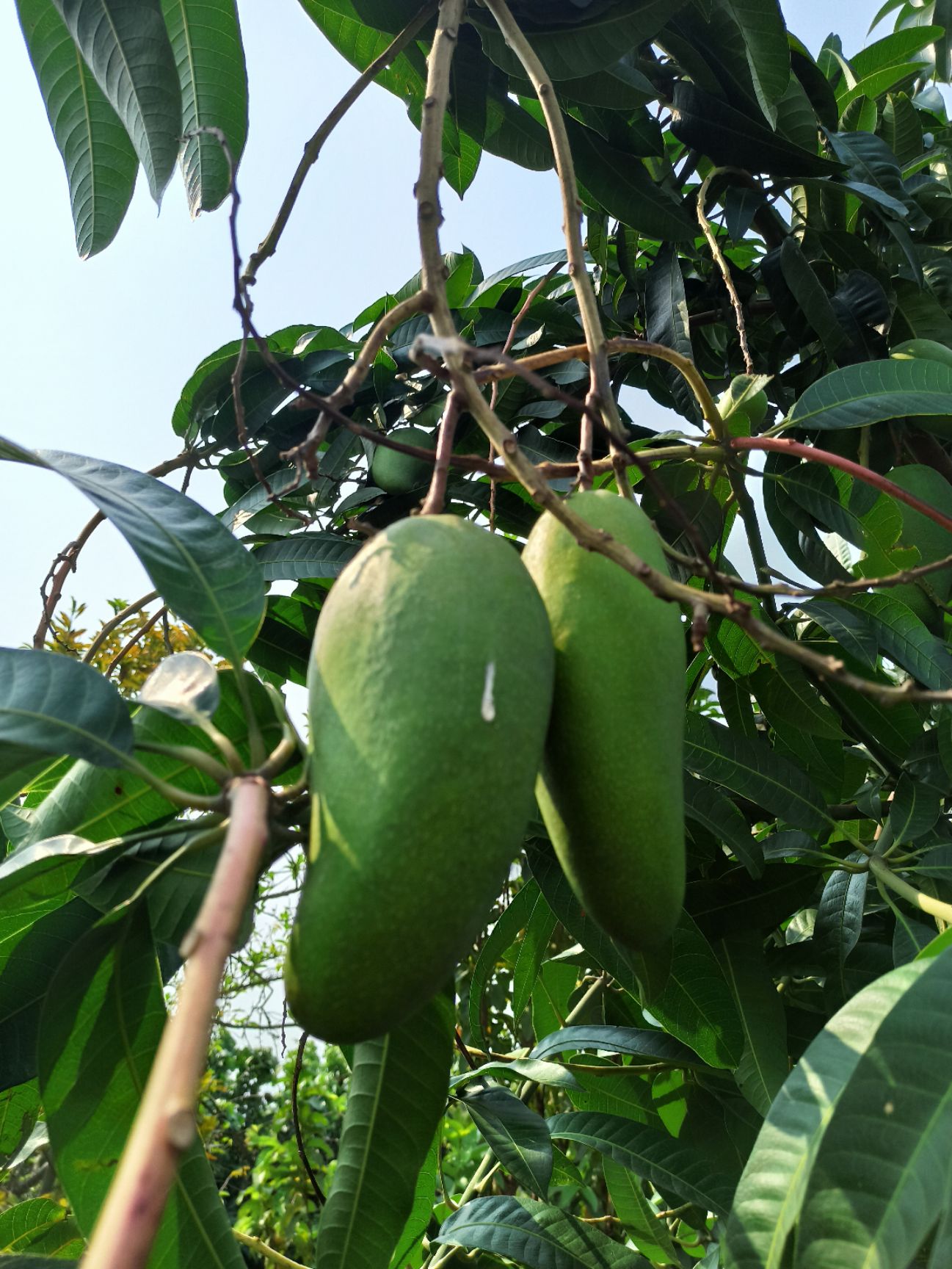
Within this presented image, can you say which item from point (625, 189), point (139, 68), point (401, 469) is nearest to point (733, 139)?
point (625, 189)

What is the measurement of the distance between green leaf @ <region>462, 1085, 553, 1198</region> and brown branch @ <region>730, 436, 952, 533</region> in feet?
2.05

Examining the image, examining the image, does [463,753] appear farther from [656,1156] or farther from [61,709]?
[656,1156]

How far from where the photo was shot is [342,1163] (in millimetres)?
648

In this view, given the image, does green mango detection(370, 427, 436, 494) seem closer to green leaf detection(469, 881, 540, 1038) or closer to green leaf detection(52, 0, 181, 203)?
green leaf detection(52, 0, 181, 203)

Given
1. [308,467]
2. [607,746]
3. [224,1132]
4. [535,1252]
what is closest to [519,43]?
[308,467]

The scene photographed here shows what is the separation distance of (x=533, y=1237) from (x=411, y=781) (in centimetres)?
69

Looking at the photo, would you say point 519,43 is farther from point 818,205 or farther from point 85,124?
point 818,205

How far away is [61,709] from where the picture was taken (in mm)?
536

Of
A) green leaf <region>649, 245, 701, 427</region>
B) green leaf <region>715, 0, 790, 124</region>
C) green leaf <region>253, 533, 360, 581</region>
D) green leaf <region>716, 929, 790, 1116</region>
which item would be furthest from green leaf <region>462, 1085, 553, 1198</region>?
green leaf <region>715, 0, 790, 124</region>

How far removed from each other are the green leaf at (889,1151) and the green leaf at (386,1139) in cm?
25

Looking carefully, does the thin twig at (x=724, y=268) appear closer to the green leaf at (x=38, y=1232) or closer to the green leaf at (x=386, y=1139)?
the green leaf at (x=386, y=1139)

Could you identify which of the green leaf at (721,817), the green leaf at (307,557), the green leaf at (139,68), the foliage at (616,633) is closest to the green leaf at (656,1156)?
the foliage at (616,633)

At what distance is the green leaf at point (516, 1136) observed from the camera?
2.92 feet

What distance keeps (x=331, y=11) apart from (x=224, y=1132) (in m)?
4.17
